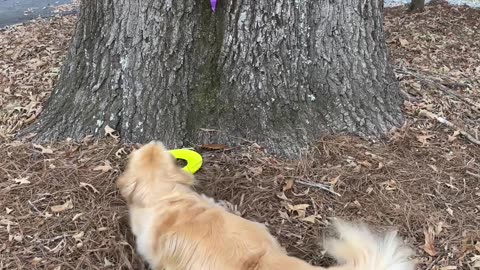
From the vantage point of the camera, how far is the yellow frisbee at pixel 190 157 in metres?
3.42

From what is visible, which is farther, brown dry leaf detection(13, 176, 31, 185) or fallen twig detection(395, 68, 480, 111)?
fallen twig detection(395, 68, 480, 111)

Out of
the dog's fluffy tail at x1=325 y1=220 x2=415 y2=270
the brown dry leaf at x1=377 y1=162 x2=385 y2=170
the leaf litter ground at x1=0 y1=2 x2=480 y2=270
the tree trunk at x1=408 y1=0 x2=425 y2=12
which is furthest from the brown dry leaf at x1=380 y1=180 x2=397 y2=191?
the tree trunk at x1=408 y1=0 x2=425 y2=12

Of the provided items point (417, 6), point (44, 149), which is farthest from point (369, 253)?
point (417, 6)

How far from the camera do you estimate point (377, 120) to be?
12.9 feet

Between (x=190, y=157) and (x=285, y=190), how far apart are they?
66cm

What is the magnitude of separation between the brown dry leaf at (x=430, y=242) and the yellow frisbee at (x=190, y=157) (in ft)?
4.81

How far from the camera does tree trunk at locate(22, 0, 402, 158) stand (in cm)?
353

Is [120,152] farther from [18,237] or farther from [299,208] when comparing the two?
[299,208]

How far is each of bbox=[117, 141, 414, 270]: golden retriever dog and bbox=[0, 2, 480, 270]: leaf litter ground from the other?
315 millimetres

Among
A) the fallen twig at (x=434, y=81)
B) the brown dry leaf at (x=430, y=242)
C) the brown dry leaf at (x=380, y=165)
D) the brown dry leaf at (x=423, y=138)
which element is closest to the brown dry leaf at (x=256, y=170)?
the brown dry leaf at (x=380, y=165)

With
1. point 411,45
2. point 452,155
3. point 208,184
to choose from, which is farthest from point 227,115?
point 411,45

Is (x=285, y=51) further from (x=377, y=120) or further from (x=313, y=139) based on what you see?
(x=377, y=120)

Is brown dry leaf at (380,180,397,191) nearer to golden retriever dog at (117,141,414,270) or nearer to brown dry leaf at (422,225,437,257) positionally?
brown dry leaf at (422,225,437,257)

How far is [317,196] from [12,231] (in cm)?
186
